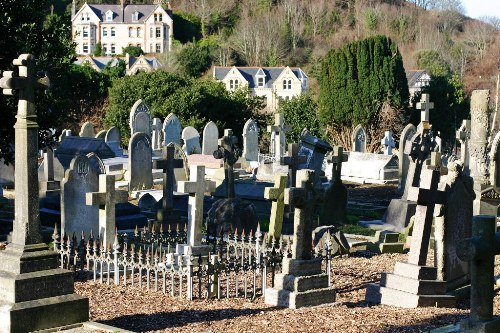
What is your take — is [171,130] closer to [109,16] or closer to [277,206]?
[277,206]

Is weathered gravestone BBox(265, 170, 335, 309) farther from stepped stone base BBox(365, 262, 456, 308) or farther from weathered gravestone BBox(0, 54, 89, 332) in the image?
→ weathered gravestone BBox(0, 54, 89, 332)

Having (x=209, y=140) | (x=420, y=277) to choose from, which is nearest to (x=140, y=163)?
(x=209, y=140)

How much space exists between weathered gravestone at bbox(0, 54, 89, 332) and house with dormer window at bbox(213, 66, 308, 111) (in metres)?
59.6

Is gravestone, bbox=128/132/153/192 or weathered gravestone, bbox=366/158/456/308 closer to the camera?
weathered gravestone, bbox=366/158/456/308

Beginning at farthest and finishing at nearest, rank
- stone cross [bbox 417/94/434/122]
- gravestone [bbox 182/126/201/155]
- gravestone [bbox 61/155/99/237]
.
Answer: gravestone [bbox 182/126/201/155] < stone cross [bbox 417/94/434/122] < gravestone [bbox 61/155/99/237]

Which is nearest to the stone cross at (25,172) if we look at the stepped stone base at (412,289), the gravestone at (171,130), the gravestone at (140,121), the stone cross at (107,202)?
the stone cross at (107,202)

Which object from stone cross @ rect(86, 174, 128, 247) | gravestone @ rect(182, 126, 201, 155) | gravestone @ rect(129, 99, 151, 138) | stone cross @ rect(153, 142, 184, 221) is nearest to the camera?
stone cross @ rect(86, 174, 128, 247)

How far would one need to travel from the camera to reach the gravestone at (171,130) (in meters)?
33.2

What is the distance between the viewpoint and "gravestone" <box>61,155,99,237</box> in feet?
47.2

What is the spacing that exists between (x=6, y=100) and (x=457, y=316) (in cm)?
924

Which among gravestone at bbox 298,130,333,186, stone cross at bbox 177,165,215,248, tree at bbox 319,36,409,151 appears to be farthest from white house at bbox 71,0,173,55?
stone cross at bbox 177,165,215,248

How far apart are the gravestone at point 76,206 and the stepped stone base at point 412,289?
5.31 m

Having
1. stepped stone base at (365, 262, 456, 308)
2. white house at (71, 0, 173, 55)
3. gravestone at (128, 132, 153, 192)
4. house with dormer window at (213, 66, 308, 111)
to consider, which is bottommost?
stepped stone base at (365, 262, 456, 308)

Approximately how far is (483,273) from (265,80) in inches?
2589
